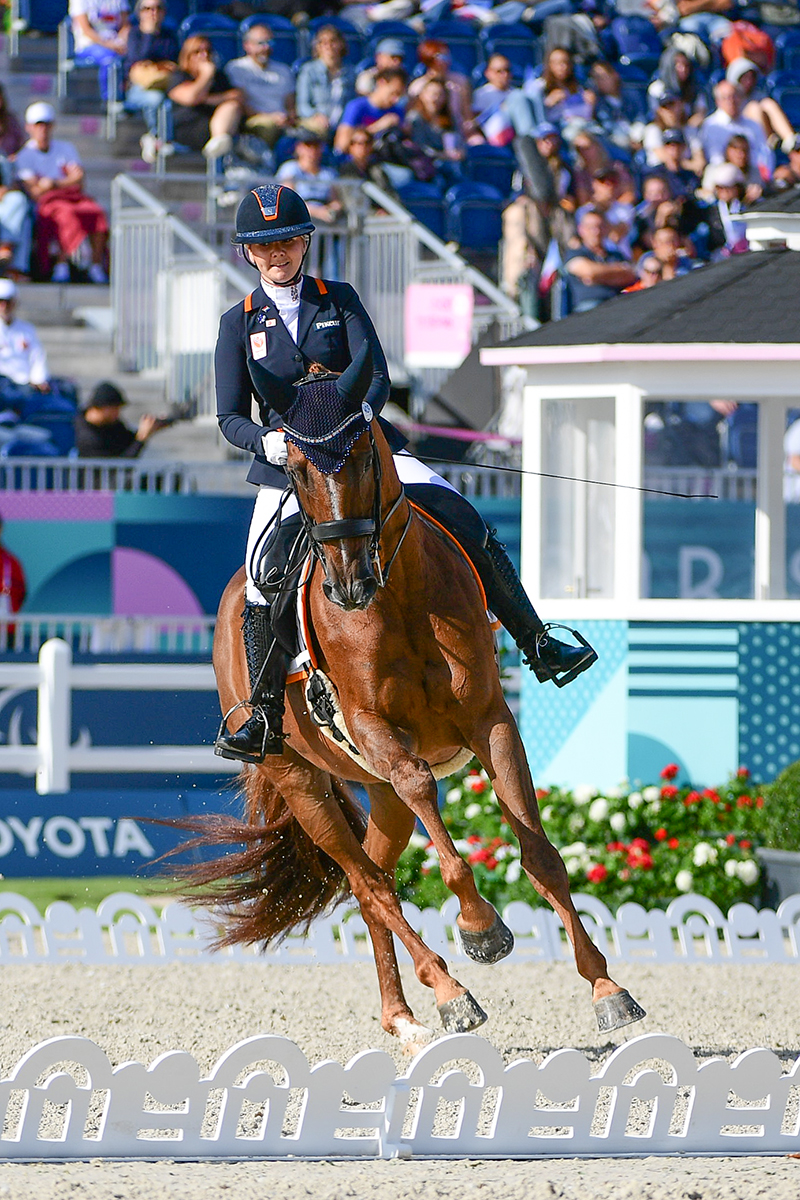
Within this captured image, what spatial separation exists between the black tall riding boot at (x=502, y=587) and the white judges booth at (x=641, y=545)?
12.0ft

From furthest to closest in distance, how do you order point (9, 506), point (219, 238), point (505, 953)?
point (219, 238) < point (9, 506) < point (505, 953)

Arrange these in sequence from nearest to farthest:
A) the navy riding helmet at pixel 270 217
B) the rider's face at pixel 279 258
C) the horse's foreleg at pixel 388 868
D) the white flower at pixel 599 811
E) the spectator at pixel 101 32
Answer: the navy riding helmet at pixel 270 217
the rider's face at pixel 279 258
the horse's foreleg at pixel 388 868
the white flower at pixel 599 811
the spectator at pixel 101 32

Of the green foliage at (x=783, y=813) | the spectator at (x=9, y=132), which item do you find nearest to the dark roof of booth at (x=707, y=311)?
the green foliage at (x=783, y=813)

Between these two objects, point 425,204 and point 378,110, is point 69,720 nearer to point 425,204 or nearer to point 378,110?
point 425,204

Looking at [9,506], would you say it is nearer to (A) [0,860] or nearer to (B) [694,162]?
(A) [0,860]

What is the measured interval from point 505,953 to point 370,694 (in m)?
0.85

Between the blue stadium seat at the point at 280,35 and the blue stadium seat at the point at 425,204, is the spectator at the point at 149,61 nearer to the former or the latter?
the blue stadium seat at the point at 280,35

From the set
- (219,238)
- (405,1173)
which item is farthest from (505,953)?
(219,238)

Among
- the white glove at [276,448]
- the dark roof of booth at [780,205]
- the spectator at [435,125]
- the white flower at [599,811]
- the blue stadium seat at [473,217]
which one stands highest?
the spectator at [435,125]

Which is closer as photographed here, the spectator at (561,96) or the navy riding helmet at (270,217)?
the navy riding helmet at (270,217)

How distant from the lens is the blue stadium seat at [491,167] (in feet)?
52.6

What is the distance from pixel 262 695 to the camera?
18.5ft

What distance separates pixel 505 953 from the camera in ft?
16.2

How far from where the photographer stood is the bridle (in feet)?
15.5
